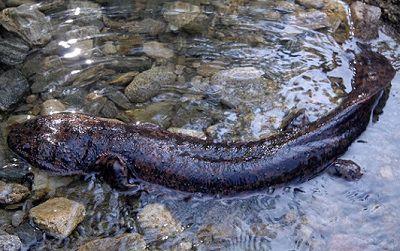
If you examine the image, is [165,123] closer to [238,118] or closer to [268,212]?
[238,118]

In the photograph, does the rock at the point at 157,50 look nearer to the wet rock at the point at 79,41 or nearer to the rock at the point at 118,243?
the wet rock at the point at 79,41

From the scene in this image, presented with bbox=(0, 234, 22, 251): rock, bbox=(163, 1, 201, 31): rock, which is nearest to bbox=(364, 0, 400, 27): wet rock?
bbox=(163, 1, 201, 31): rock

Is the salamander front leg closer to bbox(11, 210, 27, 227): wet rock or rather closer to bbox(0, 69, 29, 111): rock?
bbox(11, 210, 27, 227): wet rock

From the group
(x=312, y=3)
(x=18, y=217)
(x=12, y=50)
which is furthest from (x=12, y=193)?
(x=312, y=3)

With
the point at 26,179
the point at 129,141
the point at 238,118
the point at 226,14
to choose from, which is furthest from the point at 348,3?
the point at 26,179

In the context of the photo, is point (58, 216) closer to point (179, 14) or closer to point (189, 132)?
point (189, 132)
